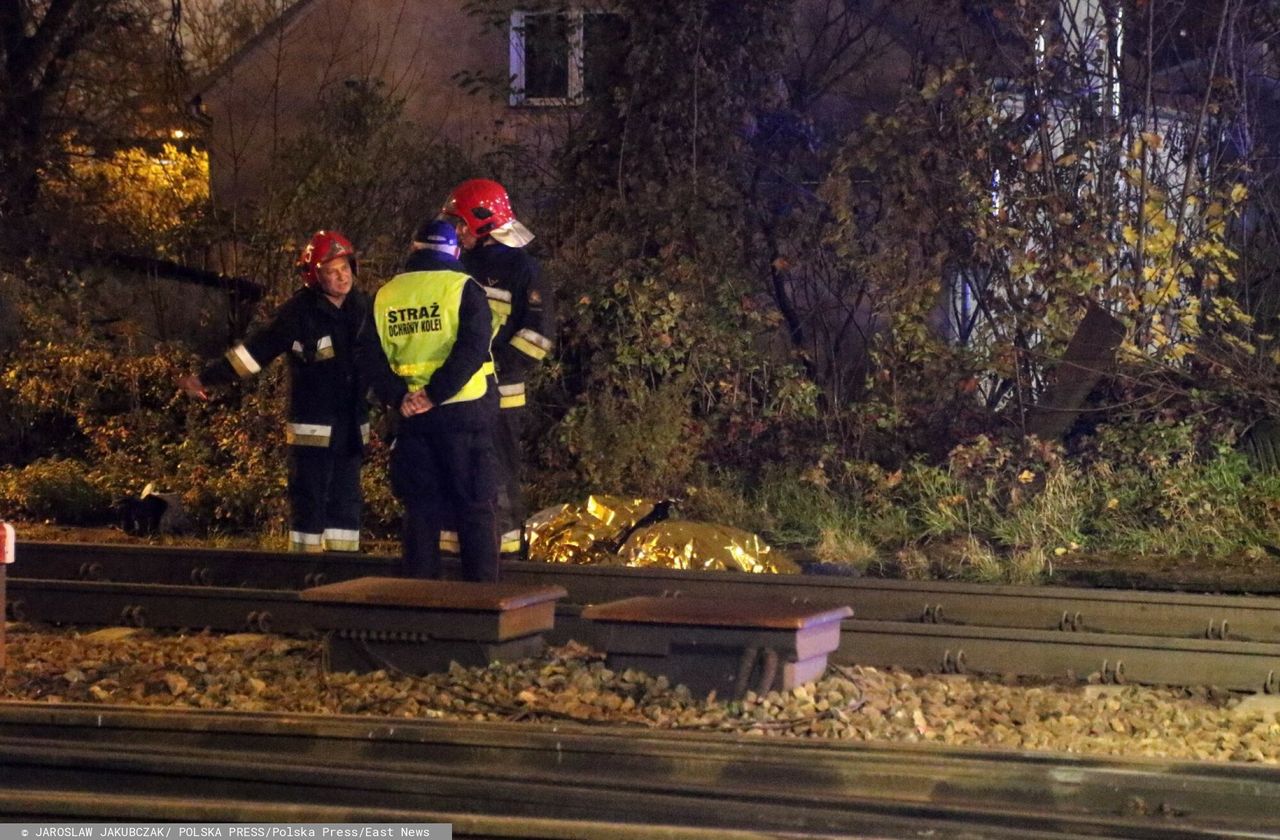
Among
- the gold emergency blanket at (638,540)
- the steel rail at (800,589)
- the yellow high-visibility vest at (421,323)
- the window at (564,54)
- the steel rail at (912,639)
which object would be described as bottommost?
the steel rail at (912,639)

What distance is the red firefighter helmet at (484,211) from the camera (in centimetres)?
805

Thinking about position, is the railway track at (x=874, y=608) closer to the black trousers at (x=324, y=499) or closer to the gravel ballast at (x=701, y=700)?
the gravel ballast at (x=701, y=700)

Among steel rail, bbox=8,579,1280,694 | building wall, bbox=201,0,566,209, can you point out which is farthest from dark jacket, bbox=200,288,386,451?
building wall, bbox=201,0,566,209

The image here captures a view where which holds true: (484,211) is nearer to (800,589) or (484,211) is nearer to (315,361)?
(315,361)

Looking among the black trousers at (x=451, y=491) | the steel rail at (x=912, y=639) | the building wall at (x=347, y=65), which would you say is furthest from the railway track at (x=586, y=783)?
the building wall at (x=347, y=65)

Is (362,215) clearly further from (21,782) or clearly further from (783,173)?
(21,782)

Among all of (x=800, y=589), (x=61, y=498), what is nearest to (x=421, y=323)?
(x=800, y=589)

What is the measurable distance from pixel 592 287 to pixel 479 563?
430 centimetres

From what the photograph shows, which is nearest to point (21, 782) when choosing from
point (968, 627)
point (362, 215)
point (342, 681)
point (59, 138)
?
point (342, 681)

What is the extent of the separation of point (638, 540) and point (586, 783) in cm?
443

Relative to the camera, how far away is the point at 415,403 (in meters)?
7.21

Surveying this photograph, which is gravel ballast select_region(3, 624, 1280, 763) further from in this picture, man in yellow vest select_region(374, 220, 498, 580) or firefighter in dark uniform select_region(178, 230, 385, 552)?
firefighter in dark uniform select_region(178, 230, 385, 552)

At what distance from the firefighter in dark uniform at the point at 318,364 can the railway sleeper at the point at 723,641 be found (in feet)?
8.24

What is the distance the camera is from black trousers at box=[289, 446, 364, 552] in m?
8.48
